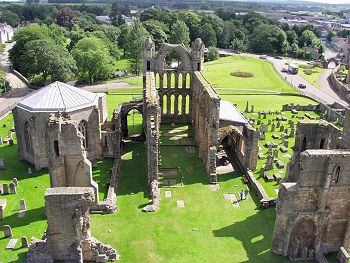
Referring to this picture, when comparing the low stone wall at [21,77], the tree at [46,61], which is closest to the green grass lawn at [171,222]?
the tree at [46,61]

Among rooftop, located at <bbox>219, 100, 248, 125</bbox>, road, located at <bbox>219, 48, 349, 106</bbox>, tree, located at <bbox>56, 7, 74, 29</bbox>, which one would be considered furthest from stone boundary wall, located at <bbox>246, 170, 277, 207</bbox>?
tree, located at <bbox>56, 7, 74, 29</bbox>

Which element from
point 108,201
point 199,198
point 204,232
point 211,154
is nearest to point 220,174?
point 211,154

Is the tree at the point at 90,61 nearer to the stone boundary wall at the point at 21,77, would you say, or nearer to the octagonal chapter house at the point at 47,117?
the stone boundary wall at the point at 21,77

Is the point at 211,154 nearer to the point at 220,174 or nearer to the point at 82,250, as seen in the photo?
the point at 220,174

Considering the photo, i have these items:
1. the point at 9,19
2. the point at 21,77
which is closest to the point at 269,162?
the point at 21,77

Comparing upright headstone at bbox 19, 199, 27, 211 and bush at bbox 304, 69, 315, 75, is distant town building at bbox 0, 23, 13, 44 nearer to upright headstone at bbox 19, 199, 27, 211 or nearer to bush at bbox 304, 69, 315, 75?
bush at bbox 304, 69, 315, 75
